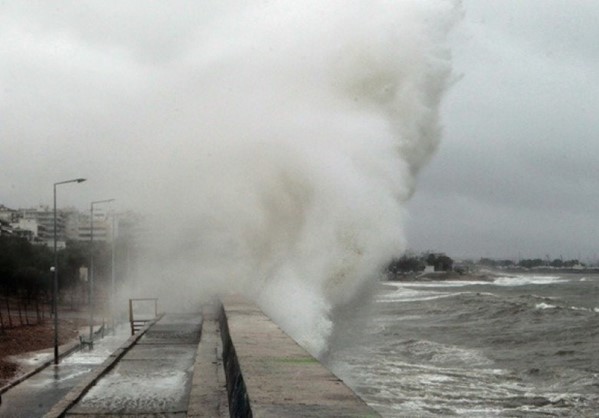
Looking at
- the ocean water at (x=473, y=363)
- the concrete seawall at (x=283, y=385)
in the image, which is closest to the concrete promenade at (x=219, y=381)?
the concrete seawall at (x=283, y=385)

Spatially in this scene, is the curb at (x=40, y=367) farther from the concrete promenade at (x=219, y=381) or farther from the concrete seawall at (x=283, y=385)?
the concrete seawall at (x=283, y=385)

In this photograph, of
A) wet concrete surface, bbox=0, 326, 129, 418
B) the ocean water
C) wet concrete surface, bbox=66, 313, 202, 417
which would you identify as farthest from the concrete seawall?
the ocean water

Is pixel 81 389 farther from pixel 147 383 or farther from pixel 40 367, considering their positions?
pixel 40 367

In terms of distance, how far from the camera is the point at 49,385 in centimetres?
2270

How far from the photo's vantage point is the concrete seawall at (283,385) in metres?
6.22

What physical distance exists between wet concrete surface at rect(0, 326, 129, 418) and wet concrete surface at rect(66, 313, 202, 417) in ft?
9.22

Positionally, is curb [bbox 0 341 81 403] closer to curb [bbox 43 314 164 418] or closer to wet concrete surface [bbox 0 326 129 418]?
wet concrete surface [bbox 0 326 129 418]

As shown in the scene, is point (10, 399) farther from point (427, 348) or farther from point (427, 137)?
point (427, 348)

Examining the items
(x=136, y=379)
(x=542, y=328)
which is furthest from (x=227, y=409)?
(x=542, y=328)

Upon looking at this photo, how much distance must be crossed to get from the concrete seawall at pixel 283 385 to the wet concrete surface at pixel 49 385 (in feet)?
27.4

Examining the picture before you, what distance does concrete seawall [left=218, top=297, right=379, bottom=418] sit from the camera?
6222mm

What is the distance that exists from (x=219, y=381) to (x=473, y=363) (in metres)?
24.9

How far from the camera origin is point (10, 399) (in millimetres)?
19969

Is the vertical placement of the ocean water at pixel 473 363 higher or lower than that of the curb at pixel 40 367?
lower
